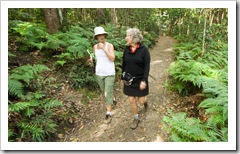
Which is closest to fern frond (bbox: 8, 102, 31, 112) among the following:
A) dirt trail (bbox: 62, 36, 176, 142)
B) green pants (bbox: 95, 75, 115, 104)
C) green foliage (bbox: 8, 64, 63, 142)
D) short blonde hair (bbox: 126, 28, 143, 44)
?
green foliage (bbox: 8, 64, 63, 142)

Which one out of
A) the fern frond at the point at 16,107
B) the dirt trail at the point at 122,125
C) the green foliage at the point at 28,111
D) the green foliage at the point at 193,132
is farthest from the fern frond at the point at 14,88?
the green foliage at the point at 193,132

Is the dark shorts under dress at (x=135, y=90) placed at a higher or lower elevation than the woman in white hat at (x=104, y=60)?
lower

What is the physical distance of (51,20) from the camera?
6922 millimetres

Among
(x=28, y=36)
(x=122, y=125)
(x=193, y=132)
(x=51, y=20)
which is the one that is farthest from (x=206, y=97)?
(x=51, y=20)

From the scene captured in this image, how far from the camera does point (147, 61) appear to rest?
11.8 ft

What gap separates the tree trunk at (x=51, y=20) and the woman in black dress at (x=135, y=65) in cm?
431

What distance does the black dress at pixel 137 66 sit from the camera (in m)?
3.58

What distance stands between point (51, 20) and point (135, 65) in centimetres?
467

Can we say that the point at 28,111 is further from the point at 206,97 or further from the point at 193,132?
the point at 206,97

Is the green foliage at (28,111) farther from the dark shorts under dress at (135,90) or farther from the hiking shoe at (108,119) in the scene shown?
the dark shorts under dress at (135,90)

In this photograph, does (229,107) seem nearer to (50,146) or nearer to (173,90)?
(173,90)

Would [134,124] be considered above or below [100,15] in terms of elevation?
below
